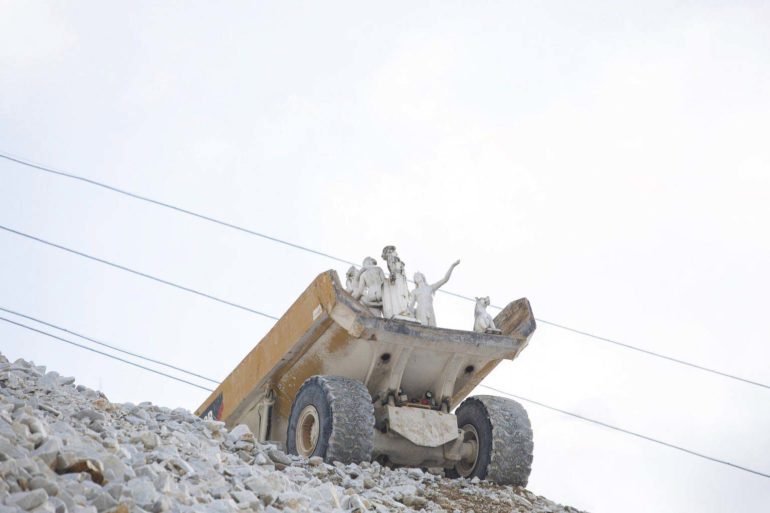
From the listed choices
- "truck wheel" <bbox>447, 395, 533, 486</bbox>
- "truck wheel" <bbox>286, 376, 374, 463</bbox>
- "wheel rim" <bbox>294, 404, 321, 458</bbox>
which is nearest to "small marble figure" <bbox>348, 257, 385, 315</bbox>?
"truck wheel" <bbox>286, 376, 374, 463</bbox>

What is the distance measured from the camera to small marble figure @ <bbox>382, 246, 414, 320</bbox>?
10.2 metres

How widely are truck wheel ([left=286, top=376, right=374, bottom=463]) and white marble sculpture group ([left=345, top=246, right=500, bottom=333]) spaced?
2.71ft

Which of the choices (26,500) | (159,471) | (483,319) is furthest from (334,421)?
(26,500)

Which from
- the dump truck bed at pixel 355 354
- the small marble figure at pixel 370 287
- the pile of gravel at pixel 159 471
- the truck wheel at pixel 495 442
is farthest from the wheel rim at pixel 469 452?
the small marble figure at pixel 370 287

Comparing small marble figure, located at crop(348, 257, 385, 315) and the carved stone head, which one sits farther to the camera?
the carved stone head

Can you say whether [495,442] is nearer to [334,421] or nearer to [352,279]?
[334,421]

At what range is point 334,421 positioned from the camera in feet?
30.6

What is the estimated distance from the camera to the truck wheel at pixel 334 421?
930 centimetres

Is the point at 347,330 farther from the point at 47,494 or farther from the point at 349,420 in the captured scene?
the point at 47,494

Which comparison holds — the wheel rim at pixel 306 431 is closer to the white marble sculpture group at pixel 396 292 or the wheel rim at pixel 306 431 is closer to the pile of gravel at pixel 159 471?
the pile of gravel at pixel 159 471

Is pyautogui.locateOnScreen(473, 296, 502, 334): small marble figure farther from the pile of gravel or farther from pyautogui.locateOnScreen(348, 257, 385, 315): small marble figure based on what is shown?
the pile of gravel

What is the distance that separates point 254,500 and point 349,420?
2.68 metres

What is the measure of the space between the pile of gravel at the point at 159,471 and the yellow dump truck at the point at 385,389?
0.33 m

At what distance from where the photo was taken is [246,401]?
10945 millimetres
